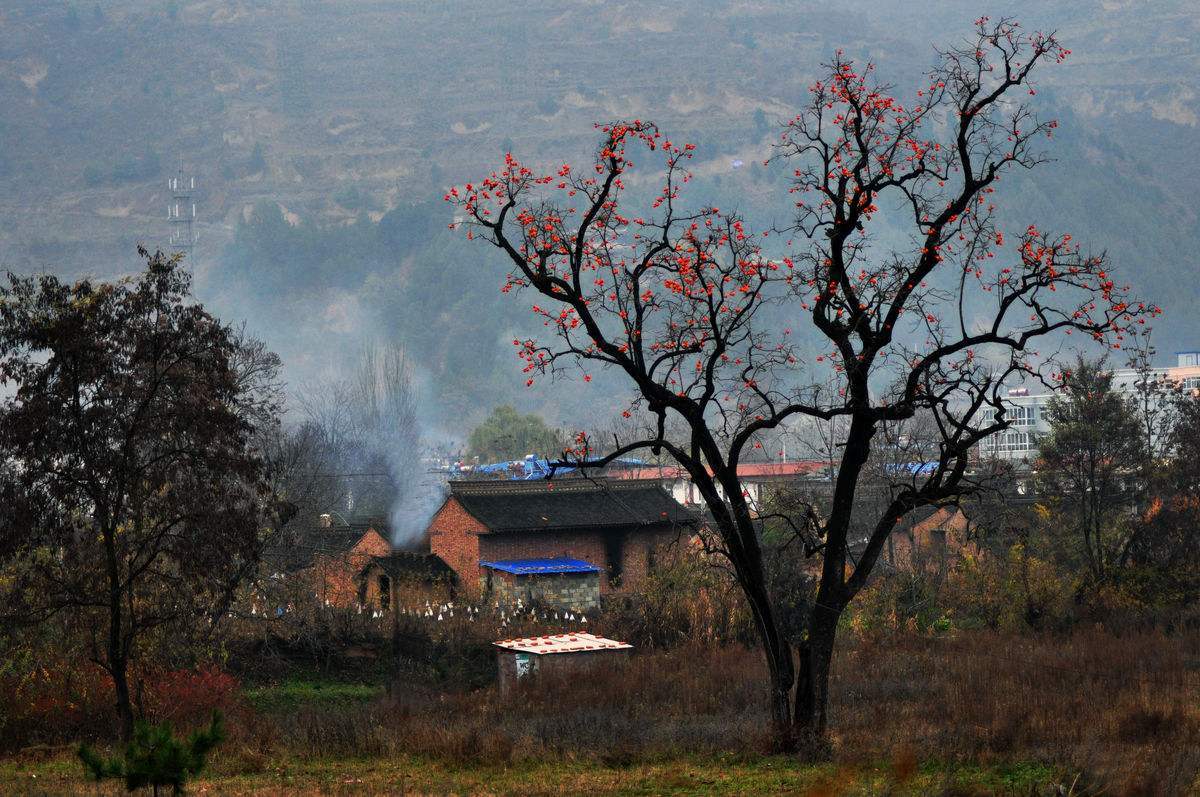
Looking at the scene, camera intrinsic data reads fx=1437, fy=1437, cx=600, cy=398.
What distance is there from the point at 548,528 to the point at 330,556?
29.2 ft

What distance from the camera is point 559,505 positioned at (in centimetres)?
6078

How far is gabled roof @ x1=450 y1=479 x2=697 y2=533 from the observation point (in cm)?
5878

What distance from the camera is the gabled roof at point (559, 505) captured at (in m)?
58.8

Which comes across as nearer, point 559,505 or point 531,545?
point 531,545

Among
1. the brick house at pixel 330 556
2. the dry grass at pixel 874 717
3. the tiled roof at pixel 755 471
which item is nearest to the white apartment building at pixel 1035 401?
the tiled roof at pixel 755 471

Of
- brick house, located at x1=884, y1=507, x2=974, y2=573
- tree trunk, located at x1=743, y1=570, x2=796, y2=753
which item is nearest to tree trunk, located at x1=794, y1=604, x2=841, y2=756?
tree trunk, located at x1=743, y1=570, x2=796, y2=753

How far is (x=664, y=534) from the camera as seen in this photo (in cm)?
6003

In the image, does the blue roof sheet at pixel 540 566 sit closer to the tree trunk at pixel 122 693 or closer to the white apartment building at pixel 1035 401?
the tree trunk at pixel 122 693

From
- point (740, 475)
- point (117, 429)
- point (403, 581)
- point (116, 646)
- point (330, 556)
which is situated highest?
point (740, 475)

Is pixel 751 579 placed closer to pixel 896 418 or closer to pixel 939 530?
pixel 896 418

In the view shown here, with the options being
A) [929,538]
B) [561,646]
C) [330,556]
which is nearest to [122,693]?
[561,646]

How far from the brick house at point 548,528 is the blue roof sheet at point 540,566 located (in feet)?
1.35

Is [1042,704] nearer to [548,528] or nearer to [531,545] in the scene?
[548,528]

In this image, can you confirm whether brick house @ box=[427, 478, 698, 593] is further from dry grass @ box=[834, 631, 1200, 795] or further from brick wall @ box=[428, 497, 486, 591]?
dry grass @ box=[834, 631, 1200, 795]
